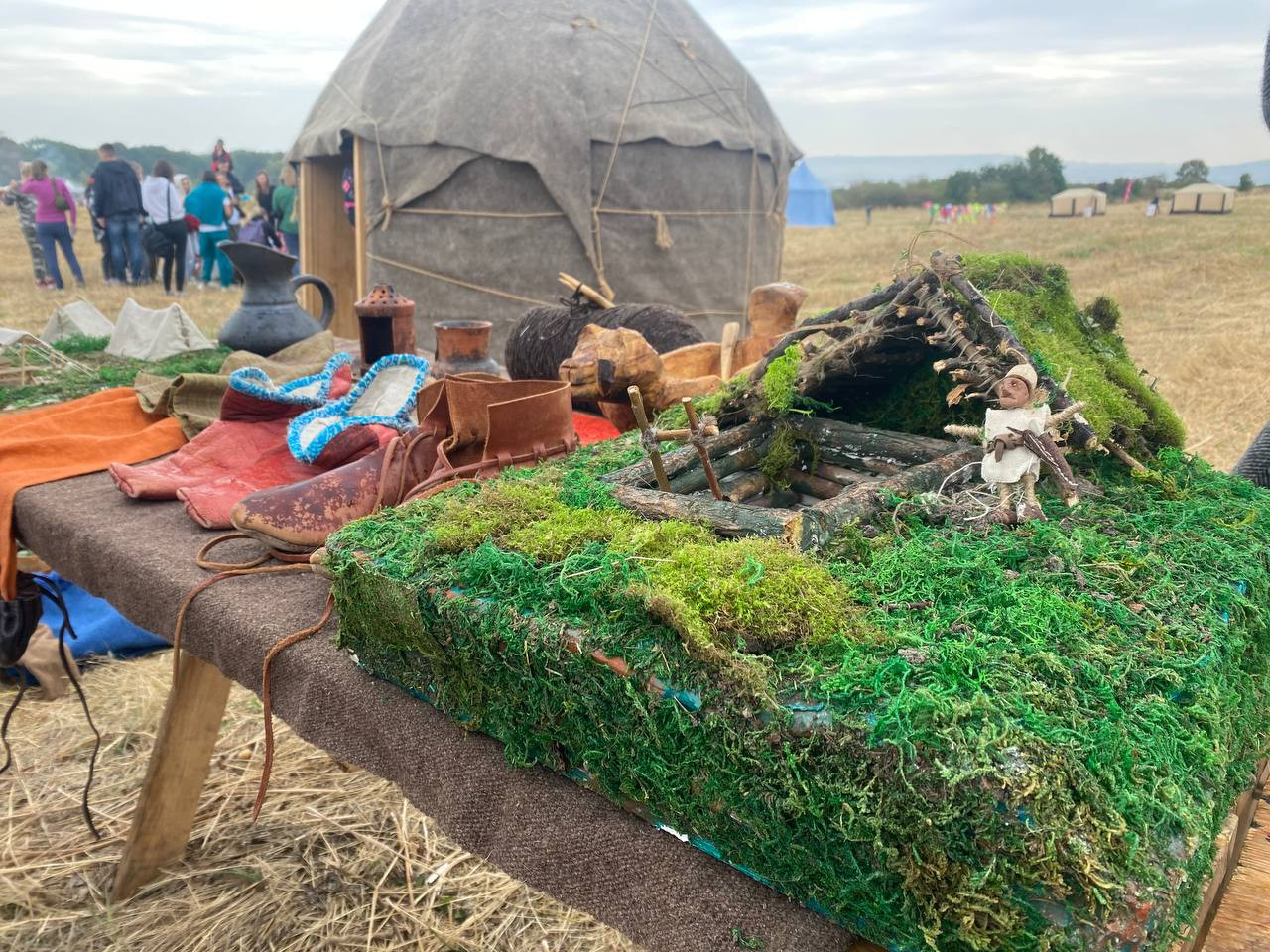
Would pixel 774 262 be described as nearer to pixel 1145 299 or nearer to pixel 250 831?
pixel 1145 299

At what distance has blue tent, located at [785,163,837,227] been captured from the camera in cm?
2559

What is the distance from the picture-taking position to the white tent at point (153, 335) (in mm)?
3428

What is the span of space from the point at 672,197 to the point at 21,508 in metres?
5.60

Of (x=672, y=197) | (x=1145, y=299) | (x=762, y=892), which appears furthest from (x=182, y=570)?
(x=1145, y=299)

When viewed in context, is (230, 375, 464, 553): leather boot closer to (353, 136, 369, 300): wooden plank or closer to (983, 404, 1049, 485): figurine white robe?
(983, 404, 1049, 485): figurine white robe

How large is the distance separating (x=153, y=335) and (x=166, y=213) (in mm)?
7596

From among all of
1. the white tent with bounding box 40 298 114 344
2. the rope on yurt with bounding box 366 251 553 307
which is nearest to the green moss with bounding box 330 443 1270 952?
the white tent with bounding box 40 298 114 344

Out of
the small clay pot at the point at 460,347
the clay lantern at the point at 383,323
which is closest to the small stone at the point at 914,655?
the small clay pot at the point at 460,347

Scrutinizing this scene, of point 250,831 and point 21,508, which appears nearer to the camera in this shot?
point 21,508

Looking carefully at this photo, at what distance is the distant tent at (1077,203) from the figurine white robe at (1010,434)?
72.0 ft

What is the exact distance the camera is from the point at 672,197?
6859 mm

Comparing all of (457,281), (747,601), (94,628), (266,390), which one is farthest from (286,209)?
(747,601)

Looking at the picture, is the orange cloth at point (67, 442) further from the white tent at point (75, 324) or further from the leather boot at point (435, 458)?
the white tent at point (75, 324)

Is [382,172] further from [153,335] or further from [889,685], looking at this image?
[889,685]
